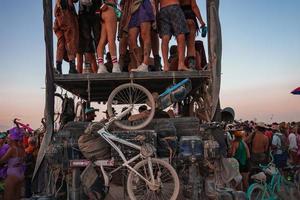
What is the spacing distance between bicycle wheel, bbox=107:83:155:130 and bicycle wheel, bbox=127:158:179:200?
25.4 inches

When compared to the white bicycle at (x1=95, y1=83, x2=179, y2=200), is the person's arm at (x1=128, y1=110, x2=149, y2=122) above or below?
above

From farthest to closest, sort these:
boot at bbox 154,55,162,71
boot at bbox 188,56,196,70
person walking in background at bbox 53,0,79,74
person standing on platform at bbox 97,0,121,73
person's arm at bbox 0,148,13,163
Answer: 1. person's arm at bbox 0,148,13,163
2. boot at bbox 154,55,162,71
3. boot at bbox 188,56,196,70
4. person walking in background at bbox 53,0,79,74
5. person standing on platform at bbox 97,0,121,73

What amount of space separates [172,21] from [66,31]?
5.01ft

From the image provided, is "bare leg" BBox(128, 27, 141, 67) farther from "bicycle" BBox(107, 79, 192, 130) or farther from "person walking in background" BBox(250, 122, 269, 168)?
"person walking in background" BBox(250, 122, 269, 168)

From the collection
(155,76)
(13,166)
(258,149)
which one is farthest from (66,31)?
(258,149)

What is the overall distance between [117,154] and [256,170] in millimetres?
6142

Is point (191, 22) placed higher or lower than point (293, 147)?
higher

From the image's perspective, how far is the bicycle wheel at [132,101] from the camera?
5129 mm

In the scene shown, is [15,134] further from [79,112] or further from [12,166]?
[79,112]

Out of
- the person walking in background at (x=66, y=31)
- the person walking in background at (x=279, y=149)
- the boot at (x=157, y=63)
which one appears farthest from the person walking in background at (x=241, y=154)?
the person walking in background at (x=66, y=31)

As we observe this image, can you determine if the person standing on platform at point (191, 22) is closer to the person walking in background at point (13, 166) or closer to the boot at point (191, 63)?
the boot at point (191, 63)

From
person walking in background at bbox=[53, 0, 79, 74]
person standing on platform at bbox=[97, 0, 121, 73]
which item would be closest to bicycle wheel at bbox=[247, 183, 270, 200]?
person standing on platform at bbox=[97, 0, 121, 73]

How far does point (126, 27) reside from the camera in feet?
20.4

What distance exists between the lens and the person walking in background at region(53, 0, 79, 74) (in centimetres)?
593
